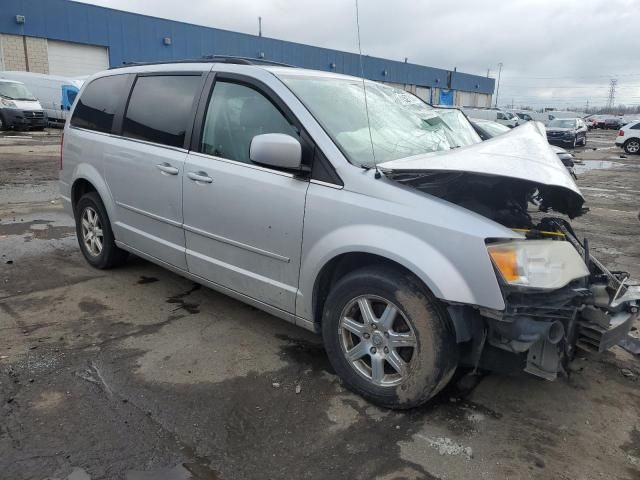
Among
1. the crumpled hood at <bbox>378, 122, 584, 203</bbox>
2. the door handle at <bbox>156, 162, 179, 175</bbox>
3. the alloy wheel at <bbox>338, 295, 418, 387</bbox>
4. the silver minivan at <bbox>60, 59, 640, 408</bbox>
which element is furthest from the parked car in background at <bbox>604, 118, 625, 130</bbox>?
the alloy wheel at <bbox>338, 295, 418, 387</bbox>

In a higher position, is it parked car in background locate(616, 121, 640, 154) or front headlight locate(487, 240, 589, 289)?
front headlight locate(487, 240, 589, 289)

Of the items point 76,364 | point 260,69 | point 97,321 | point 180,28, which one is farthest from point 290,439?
point 180,28

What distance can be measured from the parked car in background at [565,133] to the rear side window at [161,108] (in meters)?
25.4

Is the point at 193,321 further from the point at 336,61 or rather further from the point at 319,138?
the point at 336,61

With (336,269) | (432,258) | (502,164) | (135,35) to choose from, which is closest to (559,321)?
(432,258)

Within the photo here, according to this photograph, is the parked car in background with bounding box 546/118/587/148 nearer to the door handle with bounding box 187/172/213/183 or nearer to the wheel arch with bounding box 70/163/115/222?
the wheel arch with bounding box 70/163/115/222

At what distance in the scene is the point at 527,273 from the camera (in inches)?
99.2

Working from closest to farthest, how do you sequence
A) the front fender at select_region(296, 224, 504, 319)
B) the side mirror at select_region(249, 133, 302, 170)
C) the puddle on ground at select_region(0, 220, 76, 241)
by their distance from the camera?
1. the front fender at select_region(296, 224, 504, 319)
2. the side mirror at select_region(249, 133, 302, 170)
3. the puddle on ground at select_region(0, 220, 76, 241)

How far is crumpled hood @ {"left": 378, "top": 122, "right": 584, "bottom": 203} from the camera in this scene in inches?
106

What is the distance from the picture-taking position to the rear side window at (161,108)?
393 centimetres

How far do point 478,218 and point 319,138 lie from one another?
3.49 feet

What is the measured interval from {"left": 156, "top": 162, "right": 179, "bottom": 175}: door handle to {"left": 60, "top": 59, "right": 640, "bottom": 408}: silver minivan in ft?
0.04

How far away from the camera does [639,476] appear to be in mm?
2496

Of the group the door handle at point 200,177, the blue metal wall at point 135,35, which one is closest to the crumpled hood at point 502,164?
the door handle at point 200,177
